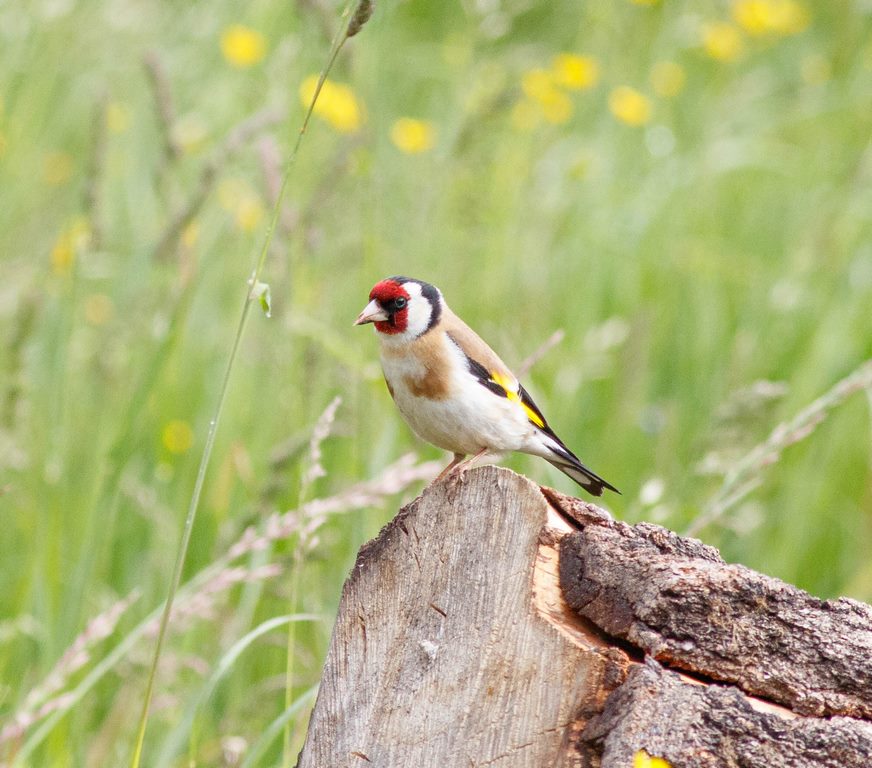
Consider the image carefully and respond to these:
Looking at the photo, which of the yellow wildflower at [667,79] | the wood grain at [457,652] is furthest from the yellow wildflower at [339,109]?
the wood grain at [457,652]

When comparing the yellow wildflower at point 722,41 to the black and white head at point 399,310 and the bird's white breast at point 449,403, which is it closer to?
the black and white head at point 399,310

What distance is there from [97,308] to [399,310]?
2.43m

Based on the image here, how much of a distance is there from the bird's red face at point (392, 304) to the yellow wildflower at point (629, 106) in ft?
9.33

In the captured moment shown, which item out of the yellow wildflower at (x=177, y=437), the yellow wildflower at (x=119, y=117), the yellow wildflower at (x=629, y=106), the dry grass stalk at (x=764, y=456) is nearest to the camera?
the dry grass stalk at (x=764, y=456)

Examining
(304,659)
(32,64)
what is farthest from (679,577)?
(32,64)

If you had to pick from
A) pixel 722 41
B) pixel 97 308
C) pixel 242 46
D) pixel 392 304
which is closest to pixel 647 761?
pixel 392 304

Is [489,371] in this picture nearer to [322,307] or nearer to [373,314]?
[373,314]

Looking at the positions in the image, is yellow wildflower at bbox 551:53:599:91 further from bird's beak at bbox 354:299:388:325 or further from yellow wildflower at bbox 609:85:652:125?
bird's beak at bbox 354:299:388:325

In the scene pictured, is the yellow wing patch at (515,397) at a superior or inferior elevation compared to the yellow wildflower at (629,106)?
inferior

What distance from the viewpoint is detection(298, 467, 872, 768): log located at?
5.37ft

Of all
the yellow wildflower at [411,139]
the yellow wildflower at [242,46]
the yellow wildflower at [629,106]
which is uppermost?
the yellow wildflower at [629,106]

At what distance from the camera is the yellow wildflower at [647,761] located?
1.52m

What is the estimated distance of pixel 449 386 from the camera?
2.93 m

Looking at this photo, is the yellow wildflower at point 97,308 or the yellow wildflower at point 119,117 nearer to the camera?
the yellow wildflower at point 97,308
